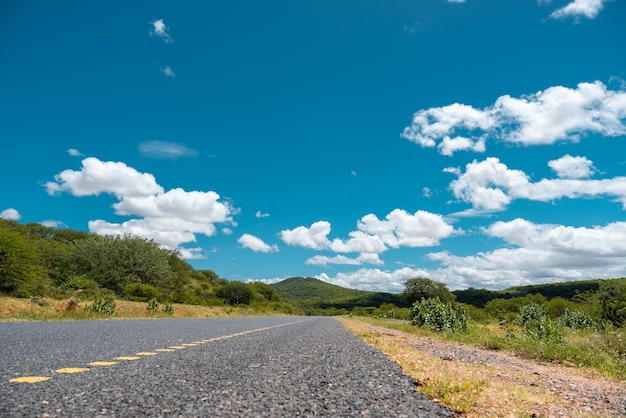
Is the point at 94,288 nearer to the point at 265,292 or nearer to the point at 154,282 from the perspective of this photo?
the point at 154,282

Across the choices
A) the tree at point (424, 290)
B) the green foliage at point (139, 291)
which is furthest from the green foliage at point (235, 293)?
the green foliage at point (139, 291)

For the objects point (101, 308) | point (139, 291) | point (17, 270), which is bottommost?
point (101, 308)

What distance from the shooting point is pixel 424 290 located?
8900 centimetres

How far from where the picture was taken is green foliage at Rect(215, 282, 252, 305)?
100812 millimetres

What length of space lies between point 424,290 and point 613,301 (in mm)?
72970

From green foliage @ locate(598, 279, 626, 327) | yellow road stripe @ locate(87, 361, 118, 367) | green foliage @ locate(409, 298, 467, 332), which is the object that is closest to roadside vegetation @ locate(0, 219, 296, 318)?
yellow road stripe @ locate(87, 361, 118, 367)

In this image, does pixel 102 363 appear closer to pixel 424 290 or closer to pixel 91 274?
pixel 91 274

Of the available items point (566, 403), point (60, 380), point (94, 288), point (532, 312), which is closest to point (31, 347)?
point (60, 380)

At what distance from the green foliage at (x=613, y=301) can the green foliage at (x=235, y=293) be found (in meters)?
90.8

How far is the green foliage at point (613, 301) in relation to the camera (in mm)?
17703

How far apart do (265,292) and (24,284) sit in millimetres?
108976

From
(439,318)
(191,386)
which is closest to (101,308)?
(191,386)

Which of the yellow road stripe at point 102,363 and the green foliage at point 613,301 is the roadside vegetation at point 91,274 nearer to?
the yellow road stripe at point 102,363

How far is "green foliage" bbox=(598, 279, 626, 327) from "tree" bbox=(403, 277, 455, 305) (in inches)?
2668
